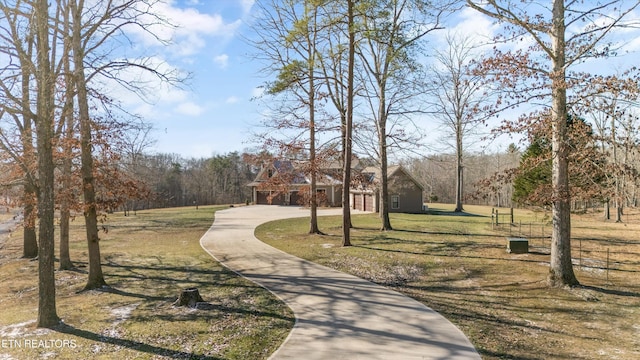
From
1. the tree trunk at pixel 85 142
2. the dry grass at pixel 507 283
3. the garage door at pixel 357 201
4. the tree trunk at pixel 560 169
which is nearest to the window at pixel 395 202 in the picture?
the garage door at pixel 357 201

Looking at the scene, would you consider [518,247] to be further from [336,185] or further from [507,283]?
[336,185]

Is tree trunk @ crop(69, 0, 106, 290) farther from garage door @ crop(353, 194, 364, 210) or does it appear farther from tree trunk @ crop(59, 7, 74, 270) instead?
garage door @ crop(353, 194, 364, 210)

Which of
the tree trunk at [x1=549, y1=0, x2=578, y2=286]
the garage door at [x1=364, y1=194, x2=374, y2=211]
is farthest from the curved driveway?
the garage door at [x1=364, y1=194, x2=374, y2=211]

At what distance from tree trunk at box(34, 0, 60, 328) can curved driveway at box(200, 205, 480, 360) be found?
496 cm

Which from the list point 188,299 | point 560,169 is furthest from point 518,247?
point 188,299

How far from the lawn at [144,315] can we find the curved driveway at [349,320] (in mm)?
495

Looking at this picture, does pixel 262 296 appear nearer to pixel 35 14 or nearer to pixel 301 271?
pixel 301 271

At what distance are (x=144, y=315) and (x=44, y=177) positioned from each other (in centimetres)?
354

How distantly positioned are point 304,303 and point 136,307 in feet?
13.0

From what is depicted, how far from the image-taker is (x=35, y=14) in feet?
25.0

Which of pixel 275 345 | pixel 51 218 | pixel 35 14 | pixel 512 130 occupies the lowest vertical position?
pixel 275 345

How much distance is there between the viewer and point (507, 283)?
10.2m

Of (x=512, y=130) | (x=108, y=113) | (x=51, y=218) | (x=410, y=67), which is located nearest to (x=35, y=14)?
(x=108, y=113)

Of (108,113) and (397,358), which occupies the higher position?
(108,113)
